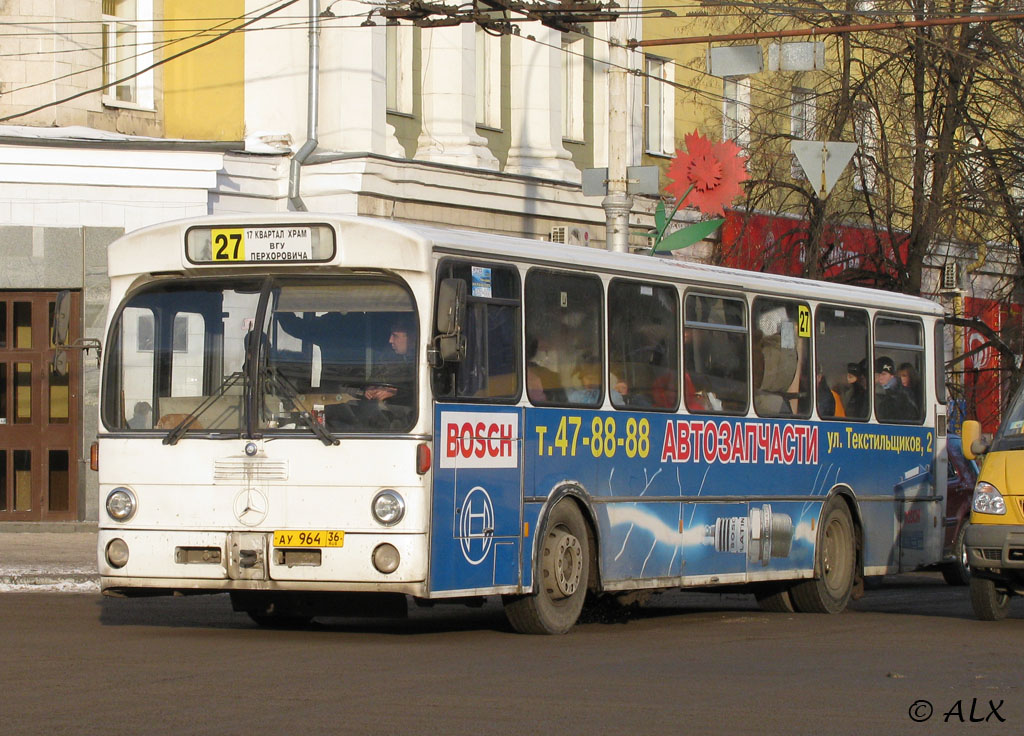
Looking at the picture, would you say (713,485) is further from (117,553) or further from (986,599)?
(117,553)

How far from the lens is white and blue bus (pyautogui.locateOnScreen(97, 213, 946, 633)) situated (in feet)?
39.7

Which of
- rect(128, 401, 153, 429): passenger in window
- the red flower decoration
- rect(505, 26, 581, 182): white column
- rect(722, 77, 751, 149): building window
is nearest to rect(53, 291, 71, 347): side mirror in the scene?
rect(128, 401, 153, 429): passenger in window

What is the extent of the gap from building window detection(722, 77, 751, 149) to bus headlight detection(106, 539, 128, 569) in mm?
20762

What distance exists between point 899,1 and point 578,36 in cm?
626

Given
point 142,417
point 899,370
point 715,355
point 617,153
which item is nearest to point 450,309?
point 142,417

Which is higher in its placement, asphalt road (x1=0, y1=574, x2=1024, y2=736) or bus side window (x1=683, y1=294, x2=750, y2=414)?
bus side window (x1=683, y1=294, x2=750, y2=414)

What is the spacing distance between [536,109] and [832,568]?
15.2 metres

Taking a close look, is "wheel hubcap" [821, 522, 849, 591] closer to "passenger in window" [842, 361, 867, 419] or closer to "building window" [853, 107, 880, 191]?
"passenger in window" [842, 361, 867, 419]

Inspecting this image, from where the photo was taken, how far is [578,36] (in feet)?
107

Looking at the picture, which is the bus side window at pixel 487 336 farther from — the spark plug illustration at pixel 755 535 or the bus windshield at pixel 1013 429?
the bus windshield at pixel 1013 429

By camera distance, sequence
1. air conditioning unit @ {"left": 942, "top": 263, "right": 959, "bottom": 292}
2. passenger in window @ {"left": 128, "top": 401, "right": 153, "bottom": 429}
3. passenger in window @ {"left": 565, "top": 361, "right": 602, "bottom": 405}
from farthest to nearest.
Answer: air conditioning unit @ {"left": 942, "top": 263, "right": 959, "bottom": 292}, passenger in window @ {"left": 565, "top": 361, "right": 602, "bottom": 405}, passenger in window @ {"left": 128, "top": 401, "right": 153, "bottom": 429}

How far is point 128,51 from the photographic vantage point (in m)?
26.1

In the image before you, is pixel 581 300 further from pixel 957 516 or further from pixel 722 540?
pixel 957 516
